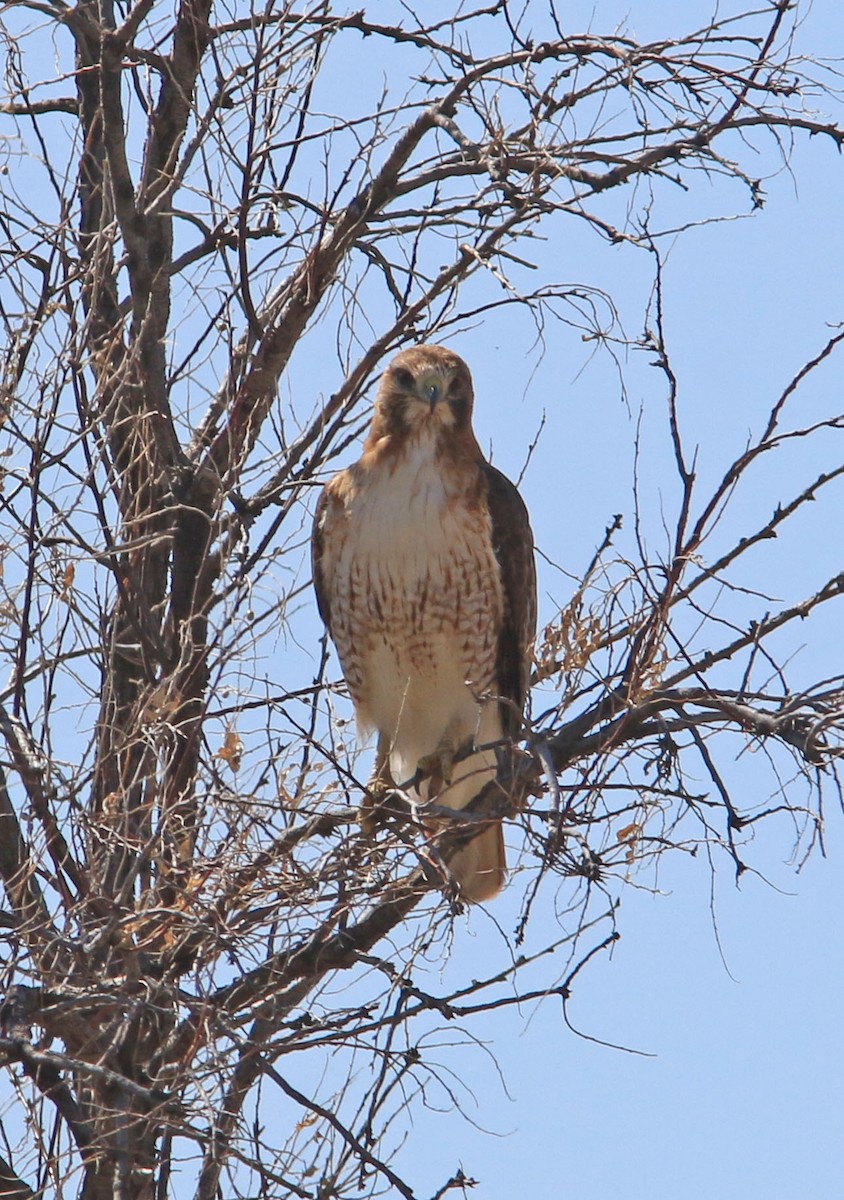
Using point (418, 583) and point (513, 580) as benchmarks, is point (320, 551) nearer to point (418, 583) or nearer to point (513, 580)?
point (418, 583)

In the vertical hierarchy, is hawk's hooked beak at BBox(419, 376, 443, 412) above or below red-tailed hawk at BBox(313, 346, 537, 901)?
above

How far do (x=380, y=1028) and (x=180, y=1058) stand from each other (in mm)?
587

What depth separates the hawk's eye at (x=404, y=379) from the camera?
5648mm

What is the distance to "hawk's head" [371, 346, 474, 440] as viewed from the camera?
5.60 m

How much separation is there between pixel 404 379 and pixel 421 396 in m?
0.10

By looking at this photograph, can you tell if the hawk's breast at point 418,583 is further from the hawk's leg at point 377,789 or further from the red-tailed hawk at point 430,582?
the hawk's leg at point 377,789

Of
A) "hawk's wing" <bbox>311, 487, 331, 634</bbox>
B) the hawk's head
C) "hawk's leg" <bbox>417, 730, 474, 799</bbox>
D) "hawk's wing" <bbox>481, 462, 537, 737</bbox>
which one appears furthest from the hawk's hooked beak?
"hawk's leg" <bbox>417, 730, 474, 799</bbox>

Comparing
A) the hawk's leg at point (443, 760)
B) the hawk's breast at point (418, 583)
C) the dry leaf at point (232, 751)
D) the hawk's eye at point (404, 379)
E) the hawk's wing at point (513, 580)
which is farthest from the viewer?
the hawk's leg at point (443, 760)

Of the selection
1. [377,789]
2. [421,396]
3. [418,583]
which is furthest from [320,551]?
[377,789]

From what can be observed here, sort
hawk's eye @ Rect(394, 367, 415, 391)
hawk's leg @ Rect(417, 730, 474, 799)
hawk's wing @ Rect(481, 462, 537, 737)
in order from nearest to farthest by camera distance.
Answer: hawk's wing @ Rect(481, 462, 537, 737), hawk's eye @ Rect(394, 367, 415, 391), hawk's leg @ Rect(417, 730, 474, 799)

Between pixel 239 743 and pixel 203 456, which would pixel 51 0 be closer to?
pixel 203 456

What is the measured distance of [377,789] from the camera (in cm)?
551

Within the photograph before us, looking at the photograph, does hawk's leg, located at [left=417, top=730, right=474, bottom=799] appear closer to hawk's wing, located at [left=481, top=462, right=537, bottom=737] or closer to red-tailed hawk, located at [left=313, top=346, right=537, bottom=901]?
red-tailed hawk, located at [left=313, top=346, right=537, bottom=901]

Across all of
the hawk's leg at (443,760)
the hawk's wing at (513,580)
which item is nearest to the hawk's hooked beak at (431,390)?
the hawk's wing at (513,580)
